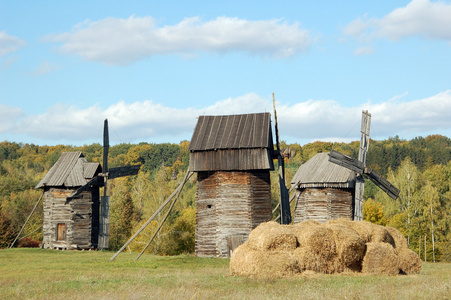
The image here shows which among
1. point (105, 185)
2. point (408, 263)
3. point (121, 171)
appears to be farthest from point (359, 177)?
point (105, 185)

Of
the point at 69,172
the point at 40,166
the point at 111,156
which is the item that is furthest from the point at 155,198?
the point at 111,156

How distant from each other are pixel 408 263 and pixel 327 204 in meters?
20.7

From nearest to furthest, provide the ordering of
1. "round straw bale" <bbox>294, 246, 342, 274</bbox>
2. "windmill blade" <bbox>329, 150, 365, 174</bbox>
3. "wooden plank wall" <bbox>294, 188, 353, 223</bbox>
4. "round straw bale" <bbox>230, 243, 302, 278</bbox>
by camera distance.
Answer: "round straw bale" <bbox>230, 243, 302, 278</bbox>
"round straw bale" <bbox>294, 246, 342, 274</bbox>
"windmill blade" <bbox>329, 150, 365, 174</bbox>
"wooden plank wall" <bbox>294, 188, 353, 223</bbox>

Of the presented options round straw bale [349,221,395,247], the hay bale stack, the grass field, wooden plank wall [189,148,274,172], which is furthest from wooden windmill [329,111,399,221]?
the grass field

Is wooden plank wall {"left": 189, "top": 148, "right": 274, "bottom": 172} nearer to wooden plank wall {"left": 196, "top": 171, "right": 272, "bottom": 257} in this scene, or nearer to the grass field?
wooden plank wall {"left": 196, "top": 171, "right": 272, "bottom": 257}

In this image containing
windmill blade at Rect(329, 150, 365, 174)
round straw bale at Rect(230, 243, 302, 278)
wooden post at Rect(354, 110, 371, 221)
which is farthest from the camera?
wooden post at Rect(354, 110, 371, 221)

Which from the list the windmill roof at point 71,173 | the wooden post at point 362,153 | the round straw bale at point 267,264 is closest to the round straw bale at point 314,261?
the round straw bale at point 267,264

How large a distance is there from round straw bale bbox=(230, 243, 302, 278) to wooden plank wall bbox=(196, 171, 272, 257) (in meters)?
14.0

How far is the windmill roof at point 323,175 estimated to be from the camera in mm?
43656

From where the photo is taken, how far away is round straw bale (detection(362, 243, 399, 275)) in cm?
2244

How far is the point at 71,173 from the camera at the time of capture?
48.9 meters

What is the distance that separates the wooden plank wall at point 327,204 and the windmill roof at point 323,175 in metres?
0.74

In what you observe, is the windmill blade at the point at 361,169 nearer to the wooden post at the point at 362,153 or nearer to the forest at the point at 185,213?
the wooden post at the point at 362,153

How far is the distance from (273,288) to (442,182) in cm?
5818
